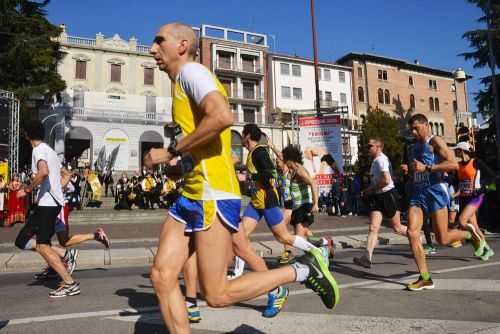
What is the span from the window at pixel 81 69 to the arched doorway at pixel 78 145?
6690mm

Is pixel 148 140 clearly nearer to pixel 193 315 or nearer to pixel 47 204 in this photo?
pixel 47 204

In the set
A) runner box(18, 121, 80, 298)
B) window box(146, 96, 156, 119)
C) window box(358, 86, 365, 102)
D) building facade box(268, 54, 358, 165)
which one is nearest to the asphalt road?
runner box(18, 121, 80, 298)

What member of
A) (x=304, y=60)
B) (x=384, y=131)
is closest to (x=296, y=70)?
(x=304, y=60)

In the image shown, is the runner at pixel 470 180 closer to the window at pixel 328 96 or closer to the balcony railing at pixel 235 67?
the balcony railing at pixel 235 67

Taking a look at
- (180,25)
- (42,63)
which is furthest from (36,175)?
(42,63)

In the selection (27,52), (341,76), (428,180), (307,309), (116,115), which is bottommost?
(307,309)

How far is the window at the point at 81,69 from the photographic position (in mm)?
40344

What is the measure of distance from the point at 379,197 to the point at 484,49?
23141 millimetres

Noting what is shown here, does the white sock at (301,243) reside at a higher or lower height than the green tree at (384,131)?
lower

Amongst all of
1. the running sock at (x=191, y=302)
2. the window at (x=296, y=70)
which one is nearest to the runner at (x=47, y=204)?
the running sock at (x=191, y=302)

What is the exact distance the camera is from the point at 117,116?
127 feet

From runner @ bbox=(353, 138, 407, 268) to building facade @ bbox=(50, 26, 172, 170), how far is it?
33456 millimetres

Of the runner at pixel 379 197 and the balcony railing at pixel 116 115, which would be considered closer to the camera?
the runner at pixel 379 197

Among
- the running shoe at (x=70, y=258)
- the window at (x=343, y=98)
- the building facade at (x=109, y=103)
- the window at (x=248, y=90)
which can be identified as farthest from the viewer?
the window at (x=343, y=98)
